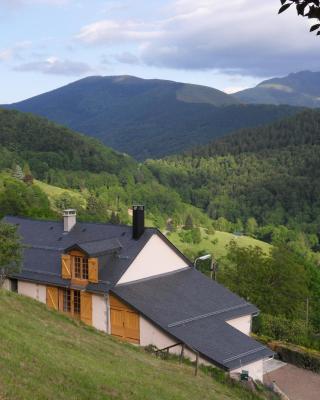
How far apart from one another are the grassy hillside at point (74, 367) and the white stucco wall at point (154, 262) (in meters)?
7.58

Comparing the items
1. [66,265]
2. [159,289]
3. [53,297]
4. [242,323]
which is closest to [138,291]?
[159,289]

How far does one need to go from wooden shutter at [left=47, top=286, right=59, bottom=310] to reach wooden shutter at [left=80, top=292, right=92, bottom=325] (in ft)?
6.65

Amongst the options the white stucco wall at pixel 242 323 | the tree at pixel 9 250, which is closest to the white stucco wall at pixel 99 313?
the tree at pixel 9 250

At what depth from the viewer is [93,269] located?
99.7ft

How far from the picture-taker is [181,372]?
2058 cm

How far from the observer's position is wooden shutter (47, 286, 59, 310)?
3209cm

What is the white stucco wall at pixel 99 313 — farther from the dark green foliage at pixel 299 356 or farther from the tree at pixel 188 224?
the tree at pixel 188 224

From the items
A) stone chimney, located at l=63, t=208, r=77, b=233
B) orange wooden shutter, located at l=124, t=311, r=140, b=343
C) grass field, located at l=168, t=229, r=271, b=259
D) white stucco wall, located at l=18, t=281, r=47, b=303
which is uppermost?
stone chimney, located at l=63, t=208, r=77, b=233

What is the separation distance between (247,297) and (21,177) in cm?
10480

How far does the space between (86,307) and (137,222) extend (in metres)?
5.66

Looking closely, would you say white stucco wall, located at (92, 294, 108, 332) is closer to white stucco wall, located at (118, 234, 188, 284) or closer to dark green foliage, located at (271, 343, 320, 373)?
white stucco wall, located at (118, 234, 188, 284)

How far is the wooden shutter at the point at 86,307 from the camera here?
30500 millimetres

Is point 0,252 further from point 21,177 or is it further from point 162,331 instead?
point 21,177

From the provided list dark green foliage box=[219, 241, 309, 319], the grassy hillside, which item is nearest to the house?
the grassy hillside
